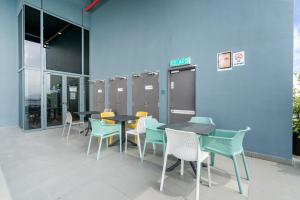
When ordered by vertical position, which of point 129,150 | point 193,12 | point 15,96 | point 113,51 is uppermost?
point 193,12

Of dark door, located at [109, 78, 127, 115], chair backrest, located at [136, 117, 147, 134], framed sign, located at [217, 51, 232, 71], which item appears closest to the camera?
chair backrest, located at [136, 117, 147, 134]

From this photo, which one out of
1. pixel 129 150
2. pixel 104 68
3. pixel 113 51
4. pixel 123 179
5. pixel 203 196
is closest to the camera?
pixel 203 196

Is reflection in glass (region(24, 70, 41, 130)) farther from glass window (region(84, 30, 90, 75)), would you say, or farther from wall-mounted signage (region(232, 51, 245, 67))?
wall-mounted signage (region(232, 51, 245, 67))

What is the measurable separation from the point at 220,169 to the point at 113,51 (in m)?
5.41

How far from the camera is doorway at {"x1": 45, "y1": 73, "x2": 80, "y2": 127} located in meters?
5.89

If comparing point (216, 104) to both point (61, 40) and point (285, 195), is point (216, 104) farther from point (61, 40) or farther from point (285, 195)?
point (61, 40)

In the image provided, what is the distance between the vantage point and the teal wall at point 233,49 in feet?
9.27

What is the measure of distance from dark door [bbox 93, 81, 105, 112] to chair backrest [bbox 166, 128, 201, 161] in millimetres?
5147

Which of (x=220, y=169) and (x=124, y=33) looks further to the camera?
(x=124, y=33)

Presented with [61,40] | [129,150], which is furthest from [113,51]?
[129,150]

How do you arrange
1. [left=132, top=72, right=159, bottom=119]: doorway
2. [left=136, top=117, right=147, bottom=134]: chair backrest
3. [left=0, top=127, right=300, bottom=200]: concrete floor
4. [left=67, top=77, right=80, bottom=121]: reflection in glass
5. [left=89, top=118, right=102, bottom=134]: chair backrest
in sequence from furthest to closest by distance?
Result: [left=67, top=77, right=80, bottom=121]: reflection in glass
[left=132, top=72, right=159, bottom=119]: doorway
[left=136, top=117, right=147, bottom=134]: chair backrest
[left=89, top=118, right=102, bottom=134]: chair backrest
[left=0, top=127, right=300, bottom=200]: concrete floor

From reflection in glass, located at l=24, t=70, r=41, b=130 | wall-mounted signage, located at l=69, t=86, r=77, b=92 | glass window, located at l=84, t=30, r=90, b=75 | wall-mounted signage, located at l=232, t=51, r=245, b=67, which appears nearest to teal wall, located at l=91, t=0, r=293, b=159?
wall-mounted signage, located at l=232, t=51, r=245, b=67

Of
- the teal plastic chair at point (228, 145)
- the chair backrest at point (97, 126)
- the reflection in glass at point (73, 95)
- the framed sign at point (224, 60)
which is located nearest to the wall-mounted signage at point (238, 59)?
the framed sign at point (224, 60)

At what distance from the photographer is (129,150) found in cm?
347
